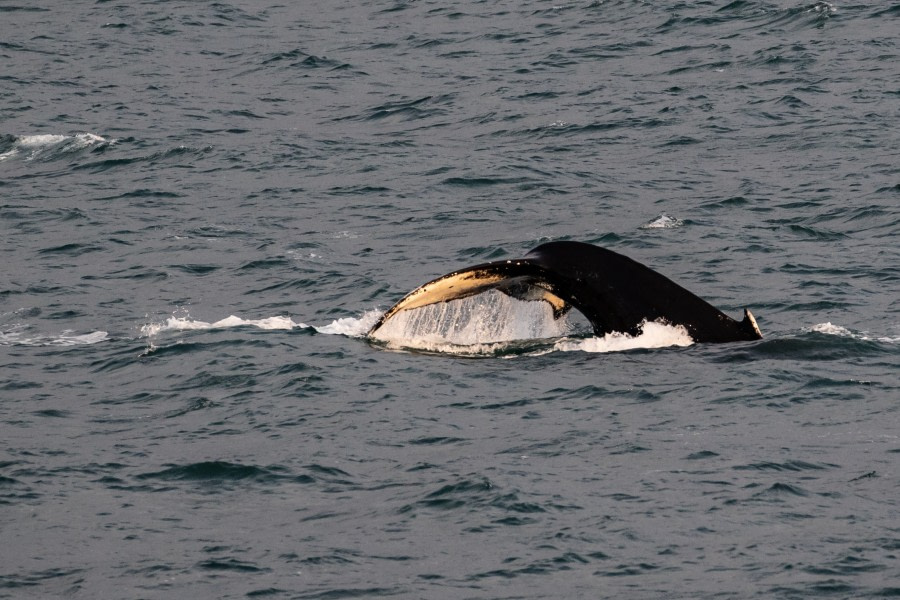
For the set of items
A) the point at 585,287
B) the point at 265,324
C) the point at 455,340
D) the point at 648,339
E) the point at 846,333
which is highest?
the point at 585,287

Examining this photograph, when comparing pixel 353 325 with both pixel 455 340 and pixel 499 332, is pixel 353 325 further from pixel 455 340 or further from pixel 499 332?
pixel 499 332

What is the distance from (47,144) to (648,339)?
69.6 ft

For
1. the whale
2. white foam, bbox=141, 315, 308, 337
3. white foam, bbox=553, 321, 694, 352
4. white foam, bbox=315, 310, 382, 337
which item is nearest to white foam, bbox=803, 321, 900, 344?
the whale

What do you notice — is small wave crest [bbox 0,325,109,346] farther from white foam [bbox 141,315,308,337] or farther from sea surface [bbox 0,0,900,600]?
white foam [bbox 141,315,308,337]

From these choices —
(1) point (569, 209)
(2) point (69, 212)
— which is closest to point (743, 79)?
(1) point (569, 209)

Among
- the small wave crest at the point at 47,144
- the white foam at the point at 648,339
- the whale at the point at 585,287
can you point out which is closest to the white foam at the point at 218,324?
the whale at the point at 585,287

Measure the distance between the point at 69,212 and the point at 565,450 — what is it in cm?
1610

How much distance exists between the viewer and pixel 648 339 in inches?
650

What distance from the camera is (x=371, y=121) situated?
35.9m

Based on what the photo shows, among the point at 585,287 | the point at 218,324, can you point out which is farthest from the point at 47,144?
the point at 585,287

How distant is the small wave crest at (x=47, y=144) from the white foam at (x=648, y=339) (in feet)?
63.9

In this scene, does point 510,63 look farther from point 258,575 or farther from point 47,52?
point 258,575

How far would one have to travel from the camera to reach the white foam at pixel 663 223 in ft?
82.0

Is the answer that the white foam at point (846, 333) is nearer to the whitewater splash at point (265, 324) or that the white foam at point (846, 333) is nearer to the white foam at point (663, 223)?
the whitewater splash at point (265, 324)
